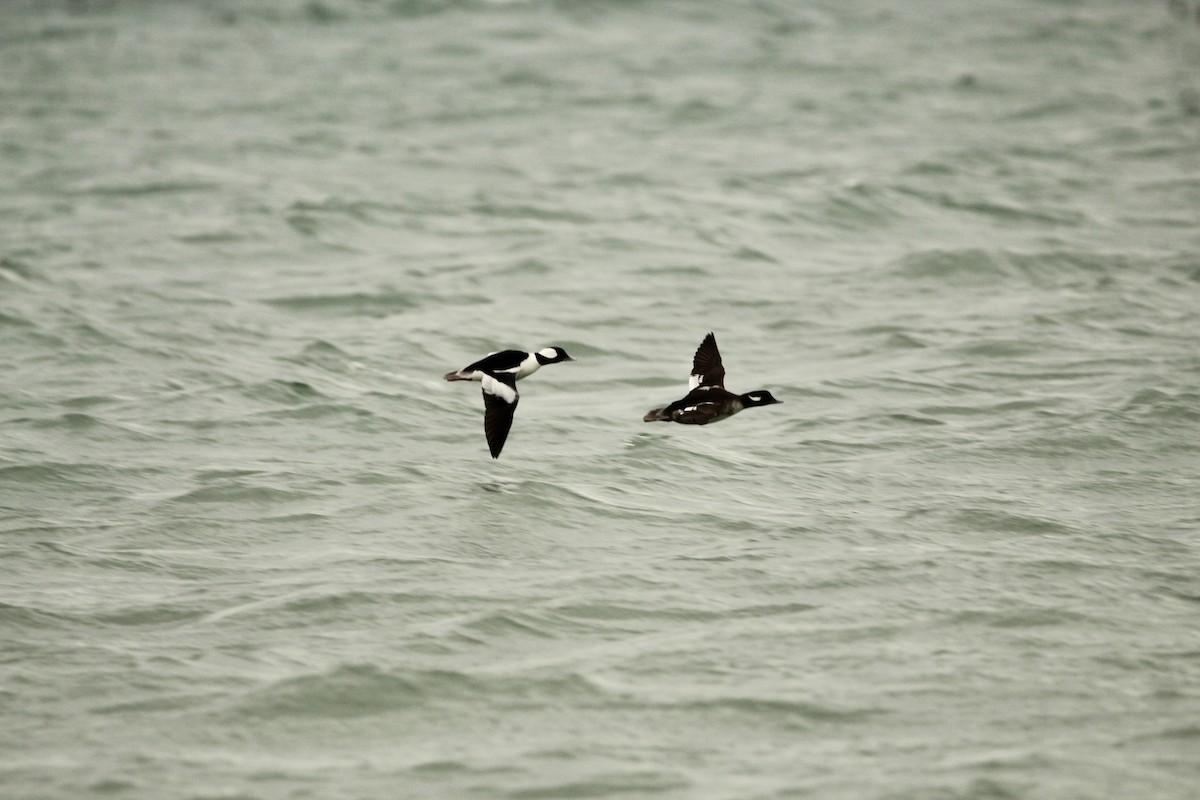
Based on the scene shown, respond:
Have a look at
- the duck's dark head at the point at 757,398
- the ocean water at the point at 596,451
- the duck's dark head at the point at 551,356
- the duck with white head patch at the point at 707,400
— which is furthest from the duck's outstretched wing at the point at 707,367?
the duck's dark head at the point at 551,356

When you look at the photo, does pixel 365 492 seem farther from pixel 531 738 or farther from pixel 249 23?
pixel 249 23

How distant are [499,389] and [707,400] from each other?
56.5 inches

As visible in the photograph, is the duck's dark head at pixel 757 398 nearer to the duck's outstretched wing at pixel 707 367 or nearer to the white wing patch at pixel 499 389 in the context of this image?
the duck's outstretched wing at pixel 707 367

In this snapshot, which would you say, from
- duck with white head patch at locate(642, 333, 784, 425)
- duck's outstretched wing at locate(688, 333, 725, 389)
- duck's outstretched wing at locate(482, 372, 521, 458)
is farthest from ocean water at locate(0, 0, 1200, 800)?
duck's outstretched wing at locate(688, 333, 725, 389)

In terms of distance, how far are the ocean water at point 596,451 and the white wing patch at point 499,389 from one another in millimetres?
580

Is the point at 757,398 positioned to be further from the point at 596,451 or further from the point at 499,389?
the point at 499,389

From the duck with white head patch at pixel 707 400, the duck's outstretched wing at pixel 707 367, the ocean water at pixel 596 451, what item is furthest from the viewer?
the duck's outstretched wing at pixel 707 367

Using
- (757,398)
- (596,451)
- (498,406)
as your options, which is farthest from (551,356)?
(757,398)

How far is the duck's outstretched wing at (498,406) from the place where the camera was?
10508 mm

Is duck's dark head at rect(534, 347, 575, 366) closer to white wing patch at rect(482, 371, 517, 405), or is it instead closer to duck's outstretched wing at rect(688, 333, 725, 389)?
white wing patch at rect(482, 371, 517, 405)

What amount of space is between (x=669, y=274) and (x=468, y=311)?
2745 mm

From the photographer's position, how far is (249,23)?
33156 mm

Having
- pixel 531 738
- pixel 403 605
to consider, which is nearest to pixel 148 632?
pixel 403 605

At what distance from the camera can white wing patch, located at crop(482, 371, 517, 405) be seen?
423 inches
